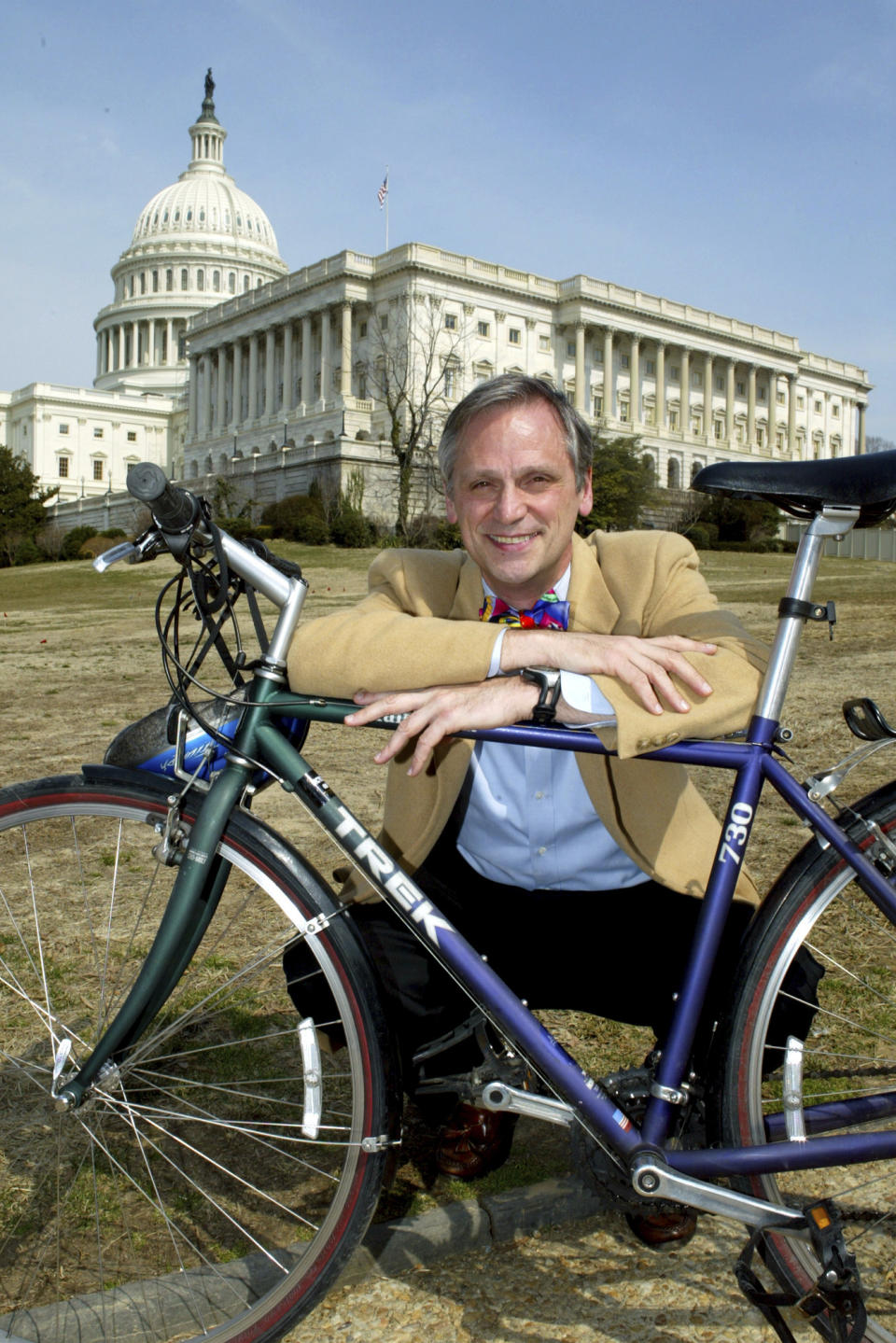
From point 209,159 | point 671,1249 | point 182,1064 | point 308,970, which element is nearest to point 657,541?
point 308,970

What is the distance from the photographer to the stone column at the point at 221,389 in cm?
7650

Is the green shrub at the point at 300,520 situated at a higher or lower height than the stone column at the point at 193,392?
lower

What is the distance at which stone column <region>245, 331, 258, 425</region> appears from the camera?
240ft

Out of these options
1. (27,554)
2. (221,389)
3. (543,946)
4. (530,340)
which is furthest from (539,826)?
(221,389)

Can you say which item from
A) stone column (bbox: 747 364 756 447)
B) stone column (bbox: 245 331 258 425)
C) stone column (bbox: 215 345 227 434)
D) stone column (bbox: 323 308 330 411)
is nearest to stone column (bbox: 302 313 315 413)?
stone column (bbox: 323 308 330 411)

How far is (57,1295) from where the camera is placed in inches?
80.0

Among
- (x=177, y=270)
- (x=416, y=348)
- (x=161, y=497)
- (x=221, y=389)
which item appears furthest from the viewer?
(x=177, y=270)

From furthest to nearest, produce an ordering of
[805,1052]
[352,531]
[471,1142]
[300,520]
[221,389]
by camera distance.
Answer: [221,389], [300,520], [352,531], [471,1142], [805,1052]

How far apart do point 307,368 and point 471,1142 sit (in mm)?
68853

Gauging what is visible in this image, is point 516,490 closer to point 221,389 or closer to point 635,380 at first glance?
point 635,380

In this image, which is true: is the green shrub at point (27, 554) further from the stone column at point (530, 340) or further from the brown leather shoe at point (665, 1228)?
the brown leather shoe at point (665, 1228)

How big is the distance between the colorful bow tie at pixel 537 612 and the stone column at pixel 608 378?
69721mm

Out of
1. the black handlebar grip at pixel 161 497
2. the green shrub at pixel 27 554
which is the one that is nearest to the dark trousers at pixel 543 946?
the black handlebar grip at pixel 161 497

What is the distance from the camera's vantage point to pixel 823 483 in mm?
1827
